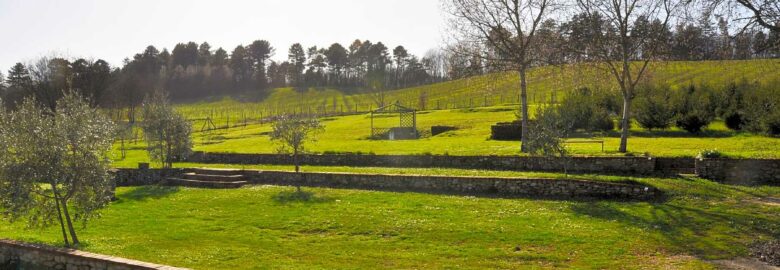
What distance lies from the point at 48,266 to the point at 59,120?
14.1ft

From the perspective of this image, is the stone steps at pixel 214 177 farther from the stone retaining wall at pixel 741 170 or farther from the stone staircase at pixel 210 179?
the stone retaining wall at pixel 741 170

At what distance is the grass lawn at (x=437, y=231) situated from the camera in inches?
520

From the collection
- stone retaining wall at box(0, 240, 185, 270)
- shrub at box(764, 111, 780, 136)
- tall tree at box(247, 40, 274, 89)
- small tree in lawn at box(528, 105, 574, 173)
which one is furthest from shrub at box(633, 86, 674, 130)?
tall tree at box(247, 40, 274, 89)

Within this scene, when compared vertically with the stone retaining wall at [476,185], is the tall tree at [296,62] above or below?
above

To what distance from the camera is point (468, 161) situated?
2816 centimetres

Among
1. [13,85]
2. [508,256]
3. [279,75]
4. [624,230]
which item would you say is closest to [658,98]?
[624,230]

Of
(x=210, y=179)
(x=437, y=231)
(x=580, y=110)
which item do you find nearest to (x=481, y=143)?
(x=580, y=110)

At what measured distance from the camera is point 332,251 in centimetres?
1435

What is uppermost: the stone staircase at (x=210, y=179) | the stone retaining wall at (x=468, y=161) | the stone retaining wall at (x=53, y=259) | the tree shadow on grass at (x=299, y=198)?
the stone retaining wall at (x=468, y=161)

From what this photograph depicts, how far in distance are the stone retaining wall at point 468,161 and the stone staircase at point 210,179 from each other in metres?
4.81

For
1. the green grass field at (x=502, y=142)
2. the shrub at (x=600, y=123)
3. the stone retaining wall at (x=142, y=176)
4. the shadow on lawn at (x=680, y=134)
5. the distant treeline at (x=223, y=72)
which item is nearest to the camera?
the green grass field at (x=502, y=142)

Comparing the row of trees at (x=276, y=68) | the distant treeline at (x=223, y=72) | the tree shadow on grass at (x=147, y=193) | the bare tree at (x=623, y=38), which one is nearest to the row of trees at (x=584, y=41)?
the bare tree at (x=623, y=38)

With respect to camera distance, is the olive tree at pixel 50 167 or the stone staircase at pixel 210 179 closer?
the olive tree at pixel 50 167

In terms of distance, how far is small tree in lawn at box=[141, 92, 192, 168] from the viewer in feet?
108
